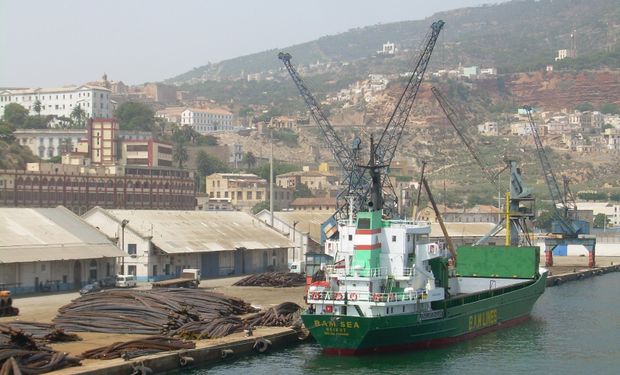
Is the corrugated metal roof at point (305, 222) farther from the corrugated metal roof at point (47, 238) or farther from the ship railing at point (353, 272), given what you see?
the ship railing at point (353, 272)

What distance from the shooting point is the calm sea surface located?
4725 centimetres

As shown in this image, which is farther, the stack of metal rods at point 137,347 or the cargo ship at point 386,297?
the cargo ship at point 386,297

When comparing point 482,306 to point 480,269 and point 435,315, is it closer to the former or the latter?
point 435,315

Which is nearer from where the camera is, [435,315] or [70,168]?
[435,315]

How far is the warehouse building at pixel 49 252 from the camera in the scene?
66.4 metres

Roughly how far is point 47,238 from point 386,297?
29643 millimetres

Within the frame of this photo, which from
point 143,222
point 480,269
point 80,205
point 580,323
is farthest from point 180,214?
point 80,205

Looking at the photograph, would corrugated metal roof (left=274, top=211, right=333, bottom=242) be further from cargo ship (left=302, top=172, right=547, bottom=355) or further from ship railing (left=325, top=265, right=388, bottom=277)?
ship railing (left=325, top=265, right=388, bottom=277)

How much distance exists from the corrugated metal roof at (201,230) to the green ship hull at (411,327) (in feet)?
90.5

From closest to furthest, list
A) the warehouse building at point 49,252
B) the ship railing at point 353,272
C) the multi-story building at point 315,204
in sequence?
the ship railing at point 353,272
the warehouse building at point 49,252
the multi-story building at point 315,204

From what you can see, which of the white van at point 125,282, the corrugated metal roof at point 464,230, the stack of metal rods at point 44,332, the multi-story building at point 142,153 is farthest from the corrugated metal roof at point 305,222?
the multi-story building at point 142,153

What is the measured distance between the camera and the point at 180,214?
93375mm

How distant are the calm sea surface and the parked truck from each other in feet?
58.7

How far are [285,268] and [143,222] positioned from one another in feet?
58.8
